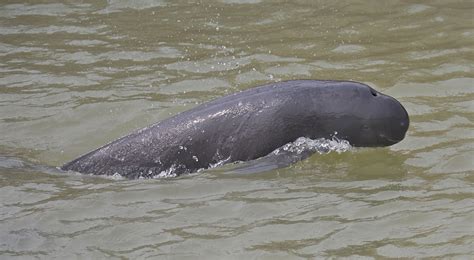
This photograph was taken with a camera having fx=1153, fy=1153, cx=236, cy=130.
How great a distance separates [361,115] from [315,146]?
0.42 metres

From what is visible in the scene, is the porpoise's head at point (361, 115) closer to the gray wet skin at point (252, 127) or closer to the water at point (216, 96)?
the gray wet skin at point (252, 127)

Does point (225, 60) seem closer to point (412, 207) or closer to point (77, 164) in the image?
point (77, 164)

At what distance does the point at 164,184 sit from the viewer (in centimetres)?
829

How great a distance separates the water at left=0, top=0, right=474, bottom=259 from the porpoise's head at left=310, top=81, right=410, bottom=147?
211mm

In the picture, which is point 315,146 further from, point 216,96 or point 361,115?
point 216,96

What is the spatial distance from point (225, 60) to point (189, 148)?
347 cm

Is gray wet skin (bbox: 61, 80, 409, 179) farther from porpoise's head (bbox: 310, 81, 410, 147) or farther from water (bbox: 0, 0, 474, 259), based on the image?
water (bbox: 0, 0, 474, 259)

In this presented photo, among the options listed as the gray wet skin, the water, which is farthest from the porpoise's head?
the water

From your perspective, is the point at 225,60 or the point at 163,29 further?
the point at 163,29

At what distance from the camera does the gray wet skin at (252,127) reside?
28.0 ft

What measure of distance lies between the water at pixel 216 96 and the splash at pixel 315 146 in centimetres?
10

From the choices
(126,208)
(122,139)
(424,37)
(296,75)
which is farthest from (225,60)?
(126,208)

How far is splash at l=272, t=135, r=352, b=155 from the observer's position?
8562 millimetres

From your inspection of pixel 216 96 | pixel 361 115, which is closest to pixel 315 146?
pixel 361 115
